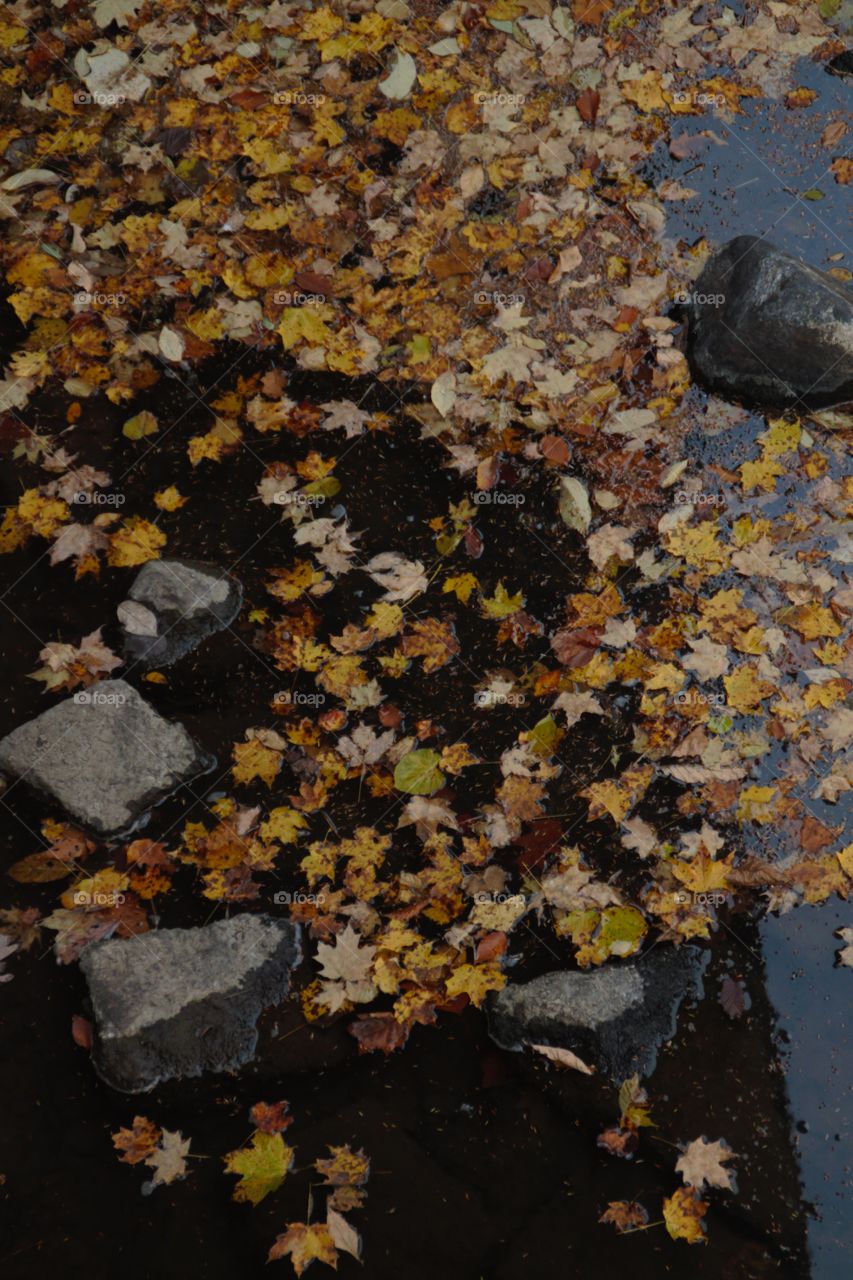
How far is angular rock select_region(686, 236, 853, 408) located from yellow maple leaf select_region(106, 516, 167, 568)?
2.63m

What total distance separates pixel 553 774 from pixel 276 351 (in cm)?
238

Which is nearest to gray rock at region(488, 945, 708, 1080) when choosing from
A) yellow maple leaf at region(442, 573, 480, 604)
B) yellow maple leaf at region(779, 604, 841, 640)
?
yellow maple leaf at region(779, 604, 841, 640)

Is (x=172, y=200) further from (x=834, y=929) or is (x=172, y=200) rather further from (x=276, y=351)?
(x=834, y=929)

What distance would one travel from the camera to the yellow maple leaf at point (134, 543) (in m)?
3.91

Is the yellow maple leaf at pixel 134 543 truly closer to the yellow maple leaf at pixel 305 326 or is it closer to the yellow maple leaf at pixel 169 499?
the yellow maple leaf at pixel 169 499

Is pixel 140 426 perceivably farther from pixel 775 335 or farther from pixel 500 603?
pixel 775 335

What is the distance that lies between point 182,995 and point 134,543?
190 cm

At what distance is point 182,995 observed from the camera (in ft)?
10.2

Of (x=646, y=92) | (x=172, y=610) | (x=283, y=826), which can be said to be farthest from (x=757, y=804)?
(x=646, y=92)

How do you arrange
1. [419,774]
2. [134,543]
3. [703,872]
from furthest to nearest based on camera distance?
[134,543]
[419,774]
[703,872]

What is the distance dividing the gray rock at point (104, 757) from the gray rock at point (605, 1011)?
1.50m

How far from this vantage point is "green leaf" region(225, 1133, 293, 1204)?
9.68ft

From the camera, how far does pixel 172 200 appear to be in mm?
4594

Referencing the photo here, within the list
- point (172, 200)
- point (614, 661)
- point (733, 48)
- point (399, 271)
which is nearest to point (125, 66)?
point (172, 200)
